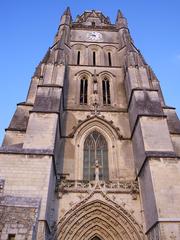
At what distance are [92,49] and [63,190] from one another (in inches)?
495

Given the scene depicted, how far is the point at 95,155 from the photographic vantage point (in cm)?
1205

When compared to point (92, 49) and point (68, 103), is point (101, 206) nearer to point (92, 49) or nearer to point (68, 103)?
point (68, 103)

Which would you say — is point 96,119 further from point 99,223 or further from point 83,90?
point 99,223

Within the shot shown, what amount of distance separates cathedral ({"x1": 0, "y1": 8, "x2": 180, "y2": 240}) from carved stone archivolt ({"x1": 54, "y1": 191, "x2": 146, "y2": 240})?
0.12 ft

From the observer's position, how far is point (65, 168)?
11352mm

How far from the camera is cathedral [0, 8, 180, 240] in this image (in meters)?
8.21

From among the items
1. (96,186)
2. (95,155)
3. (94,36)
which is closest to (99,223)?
(96,186)

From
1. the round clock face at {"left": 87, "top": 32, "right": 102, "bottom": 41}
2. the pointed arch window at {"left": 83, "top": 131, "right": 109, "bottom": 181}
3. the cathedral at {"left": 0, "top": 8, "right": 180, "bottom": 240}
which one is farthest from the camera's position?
the round clock face at {"left": 87, "top": 32, "right": 102, "bottom": 41}

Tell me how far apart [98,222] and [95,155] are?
3.31 m

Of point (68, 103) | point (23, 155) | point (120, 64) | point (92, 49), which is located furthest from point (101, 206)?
point (92, 49)

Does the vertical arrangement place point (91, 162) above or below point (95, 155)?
below

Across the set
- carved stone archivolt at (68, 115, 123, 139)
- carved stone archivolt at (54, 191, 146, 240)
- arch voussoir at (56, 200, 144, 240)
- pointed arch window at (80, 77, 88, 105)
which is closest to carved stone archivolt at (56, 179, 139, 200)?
carved stone archivolt at (54, 191, 146, 240)

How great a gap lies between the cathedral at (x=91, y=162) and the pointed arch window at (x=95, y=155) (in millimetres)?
50

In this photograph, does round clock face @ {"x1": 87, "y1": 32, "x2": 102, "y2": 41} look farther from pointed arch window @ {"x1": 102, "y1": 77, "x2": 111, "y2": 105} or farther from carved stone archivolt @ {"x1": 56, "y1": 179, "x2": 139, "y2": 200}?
carved stone archivolt @ {"x1": 56, "y1": 179, "x2": 139, "y2": 200}
